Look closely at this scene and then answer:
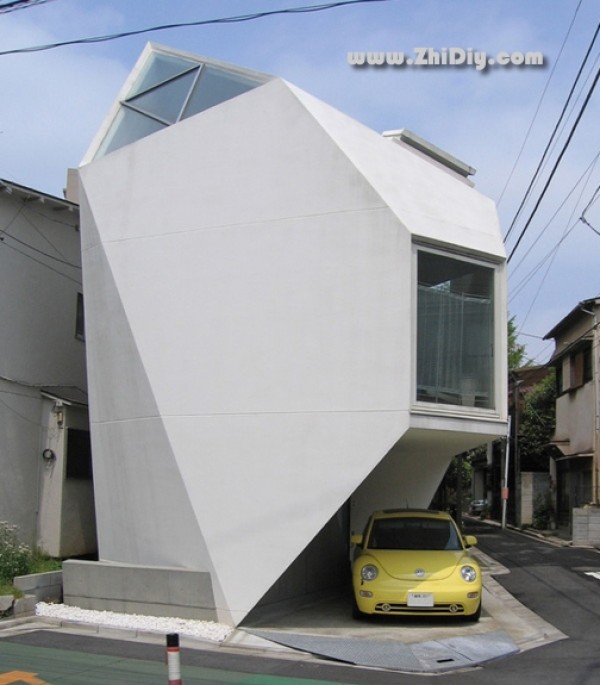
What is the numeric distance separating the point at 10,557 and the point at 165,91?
24.5ft

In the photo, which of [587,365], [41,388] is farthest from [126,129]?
[587,365]

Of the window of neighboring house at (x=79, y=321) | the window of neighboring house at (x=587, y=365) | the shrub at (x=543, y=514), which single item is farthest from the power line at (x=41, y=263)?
the shrub at (x=543, y=514)

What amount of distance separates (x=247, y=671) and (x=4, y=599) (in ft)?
13.8

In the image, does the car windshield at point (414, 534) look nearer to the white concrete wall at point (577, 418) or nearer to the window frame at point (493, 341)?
the window frame at point (493, 341)

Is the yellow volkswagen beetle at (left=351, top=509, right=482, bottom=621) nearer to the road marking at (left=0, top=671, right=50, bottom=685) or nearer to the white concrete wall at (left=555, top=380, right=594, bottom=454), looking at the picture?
the road marking at (left=0, top=671, right=50, bottom=685)

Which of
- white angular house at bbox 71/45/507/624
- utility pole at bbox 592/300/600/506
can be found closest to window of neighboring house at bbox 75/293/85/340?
white angular house at bbox 71/45/507/624

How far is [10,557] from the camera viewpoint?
11.7m

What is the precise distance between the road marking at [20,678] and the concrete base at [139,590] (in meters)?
2.72

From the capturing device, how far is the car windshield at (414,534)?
1129 cm

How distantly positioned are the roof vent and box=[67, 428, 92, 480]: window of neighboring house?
24.6ft

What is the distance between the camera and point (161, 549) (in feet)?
36.4

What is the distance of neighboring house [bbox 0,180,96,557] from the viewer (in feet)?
46.1

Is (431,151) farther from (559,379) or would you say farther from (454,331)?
(559,379)

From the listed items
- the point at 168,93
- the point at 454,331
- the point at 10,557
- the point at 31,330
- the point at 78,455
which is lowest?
the point at 10,557
